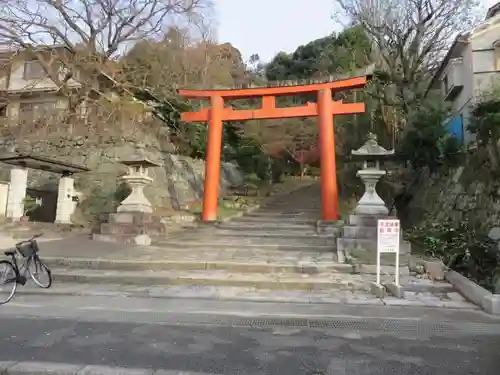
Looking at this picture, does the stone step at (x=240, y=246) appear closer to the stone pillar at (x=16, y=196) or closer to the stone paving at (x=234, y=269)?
the stone paving at (x=234, y=269)

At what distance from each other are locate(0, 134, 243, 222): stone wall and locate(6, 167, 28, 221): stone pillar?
2.72 metres

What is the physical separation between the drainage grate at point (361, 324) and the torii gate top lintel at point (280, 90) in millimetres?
11402

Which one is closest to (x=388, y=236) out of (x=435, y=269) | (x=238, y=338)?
(x=435, y=269)

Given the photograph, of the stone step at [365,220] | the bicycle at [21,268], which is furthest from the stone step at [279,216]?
the bicycle at [21,268]

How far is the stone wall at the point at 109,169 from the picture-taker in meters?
18.8

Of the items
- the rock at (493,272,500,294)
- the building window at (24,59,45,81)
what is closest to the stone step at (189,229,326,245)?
the rock at (493,272,500,294)

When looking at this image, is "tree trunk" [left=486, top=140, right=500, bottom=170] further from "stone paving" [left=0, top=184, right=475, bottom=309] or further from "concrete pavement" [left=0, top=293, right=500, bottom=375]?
"concrete pavement" [left=0, top=293, right=500, bottom=375]

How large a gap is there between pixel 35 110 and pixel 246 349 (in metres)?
25.2

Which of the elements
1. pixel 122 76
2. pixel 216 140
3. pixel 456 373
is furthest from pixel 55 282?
pixel 122 76

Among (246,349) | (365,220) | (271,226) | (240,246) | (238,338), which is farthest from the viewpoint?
(271,226)

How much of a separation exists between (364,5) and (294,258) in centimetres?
1684

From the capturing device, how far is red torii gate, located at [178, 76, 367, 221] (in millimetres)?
15367

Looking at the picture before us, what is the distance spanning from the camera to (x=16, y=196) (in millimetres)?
15461

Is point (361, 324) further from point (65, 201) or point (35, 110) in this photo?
point (35, 110)
